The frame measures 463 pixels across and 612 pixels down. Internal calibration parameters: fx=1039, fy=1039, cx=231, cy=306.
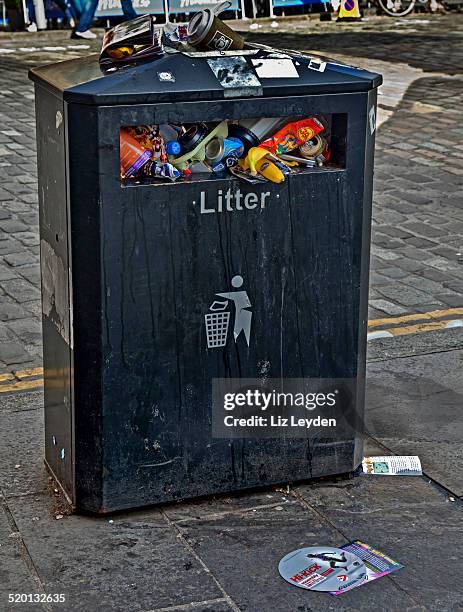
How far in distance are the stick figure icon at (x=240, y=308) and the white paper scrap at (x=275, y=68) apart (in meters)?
0.70

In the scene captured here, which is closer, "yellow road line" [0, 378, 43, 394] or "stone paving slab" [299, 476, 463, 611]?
"stone paving slab" [299, 476, 463, 611]

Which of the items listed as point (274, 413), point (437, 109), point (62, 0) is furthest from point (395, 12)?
point (274, 413)

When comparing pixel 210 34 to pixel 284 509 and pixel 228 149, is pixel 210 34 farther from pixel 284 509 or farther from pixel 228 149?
pixel 284 509

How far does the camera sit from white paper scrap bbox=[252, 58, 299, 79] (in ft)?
11.6

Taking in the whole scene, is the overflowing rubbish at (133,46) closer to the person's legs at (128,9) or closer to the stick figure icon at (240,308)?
the stick figure icon at (240,308)

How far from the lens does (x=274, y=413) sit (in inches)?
153

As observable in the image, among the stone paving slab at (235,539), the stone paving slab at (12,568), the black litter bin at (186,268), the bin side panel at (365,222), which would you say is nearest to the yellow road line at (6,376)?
the stone paving slab at (235,539)

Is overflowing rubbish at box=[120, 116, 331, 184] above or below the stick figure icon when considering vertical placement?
above

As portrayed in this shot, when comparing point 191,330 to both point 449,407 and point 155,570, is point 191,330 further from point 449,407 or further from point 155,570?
point 449,407

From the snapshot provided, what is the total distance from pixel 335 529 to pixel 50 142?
1.71 metres

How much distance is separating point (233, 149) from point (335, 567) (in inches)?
57.9

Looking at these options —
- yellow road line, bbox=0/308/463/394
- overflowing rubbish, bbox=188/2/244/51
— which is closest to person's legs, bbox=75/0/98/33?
yellow road line, bbox=0/308/463/394

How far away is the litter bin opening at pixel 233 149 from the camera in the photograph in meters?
3.47

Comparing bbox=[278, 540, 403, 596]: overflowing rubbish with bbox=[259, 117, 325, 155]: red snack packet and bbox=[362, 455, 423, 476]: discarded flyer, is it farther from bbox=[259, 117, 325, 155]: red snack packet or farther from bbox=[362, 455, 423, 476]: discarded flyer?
bbox=[259, 117, 325, 155]: red snack packet
